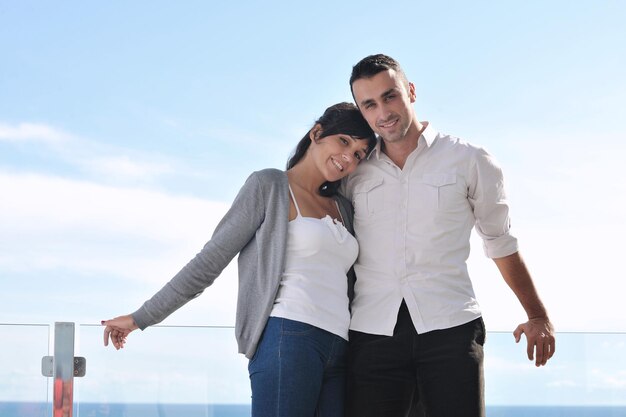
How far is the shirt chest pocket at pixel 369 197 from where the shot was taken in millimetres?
2742

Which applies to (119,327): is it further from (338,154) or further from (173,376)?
(173,376)

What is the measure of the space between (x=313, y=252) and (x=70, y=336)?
140cm

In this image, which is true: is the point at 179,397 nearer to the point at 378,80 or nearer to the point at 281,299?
the point at 281,299

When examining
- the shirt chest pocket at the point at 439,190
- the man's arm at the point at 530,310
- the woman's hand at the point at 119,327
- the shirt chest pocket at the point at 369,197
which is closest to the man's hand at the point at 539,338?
the man's arm at the point at 530,310

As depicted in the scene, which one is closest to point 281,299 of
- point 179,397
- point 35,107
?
point 179,397

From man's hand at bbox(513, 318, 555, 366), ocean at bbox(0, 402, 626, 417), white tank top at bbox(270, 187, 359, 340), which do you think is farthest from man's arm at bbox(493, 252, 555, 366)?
ocean at bbox(0, 402, 626, 417)

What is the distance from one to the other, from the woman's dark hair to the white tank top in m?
0.20

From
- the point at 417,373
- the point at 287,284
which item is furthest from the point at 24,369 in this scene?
the point at 417,373

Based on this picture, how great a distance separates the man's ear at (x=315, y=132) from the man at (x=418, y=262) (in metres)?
0.15

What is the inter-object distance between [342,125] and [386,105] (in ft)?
0.49

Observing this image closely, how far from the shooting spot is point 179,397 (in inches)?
142

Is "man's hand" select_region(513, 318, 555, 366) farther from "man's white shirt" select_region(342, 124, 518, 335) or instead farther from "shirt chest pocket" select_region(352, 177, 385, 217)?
"shirt chest pocket" select_region(352, 177, 385, 217)

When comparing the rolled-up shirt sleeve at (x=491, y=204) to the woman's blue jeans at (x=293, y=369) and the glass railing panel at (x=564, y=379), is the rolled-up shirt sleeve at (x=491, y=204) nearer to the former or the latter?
the woman's blue jeans at (x=293, y=369)

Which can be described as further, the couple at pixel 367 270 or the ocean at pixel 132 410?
the ocean at pixel 132 410
